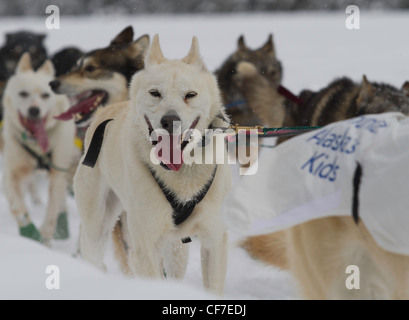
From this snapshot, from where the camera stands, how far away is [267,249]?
292 centimetres

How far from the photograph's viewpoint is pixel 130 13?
663 inches

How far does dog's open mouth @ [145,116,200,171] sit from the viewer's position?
7.77 feet

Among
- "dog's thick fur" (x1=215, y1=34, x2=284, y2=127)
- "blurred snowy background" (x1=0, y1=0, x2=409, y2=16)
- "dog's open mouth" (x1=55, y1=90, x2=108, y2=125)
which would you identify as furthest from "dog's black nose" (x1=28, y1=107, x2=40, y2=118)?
"blurred snowy background" (x1=0, y1=0, x2=409, y2=16)

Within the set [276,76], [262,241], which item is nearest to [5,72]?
[276,76]

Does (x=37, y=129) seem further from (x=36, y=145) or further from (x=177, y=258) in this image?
(x=177, y=258)

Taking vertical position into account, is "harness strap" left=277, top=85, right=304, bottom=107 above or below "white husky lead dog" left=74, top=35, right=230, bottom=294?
above

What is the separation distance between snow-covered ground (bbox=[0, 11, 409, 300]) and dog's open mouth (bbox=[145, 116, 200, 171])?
0.30 meters

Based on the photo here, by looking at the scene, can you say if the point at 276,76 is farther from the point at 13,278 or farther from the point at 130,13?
the point at 130,13

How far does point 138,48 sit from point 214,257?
6.19 feet

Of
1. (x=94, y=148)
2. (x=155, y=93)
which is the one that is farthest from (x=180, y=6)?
(x=155, y=93)

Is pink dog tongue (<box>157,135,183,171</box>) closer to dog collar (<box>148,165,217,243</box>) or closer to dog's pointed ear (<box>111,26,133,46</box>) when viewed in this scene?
dog collar (<box>148,165,217,243</box>)

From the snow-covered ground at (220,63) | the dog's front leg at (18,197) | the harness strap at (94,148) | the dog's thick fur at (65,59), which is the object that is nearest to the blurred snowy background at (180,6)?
the snow-covered ground at (220,63)

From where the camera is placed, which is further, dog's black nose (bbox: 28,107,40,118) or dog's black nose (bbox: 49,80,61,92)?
dog's black nose (bbox: 28,107,40,118)

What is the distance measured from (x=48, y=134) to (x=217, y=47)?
Answer: 635cm
